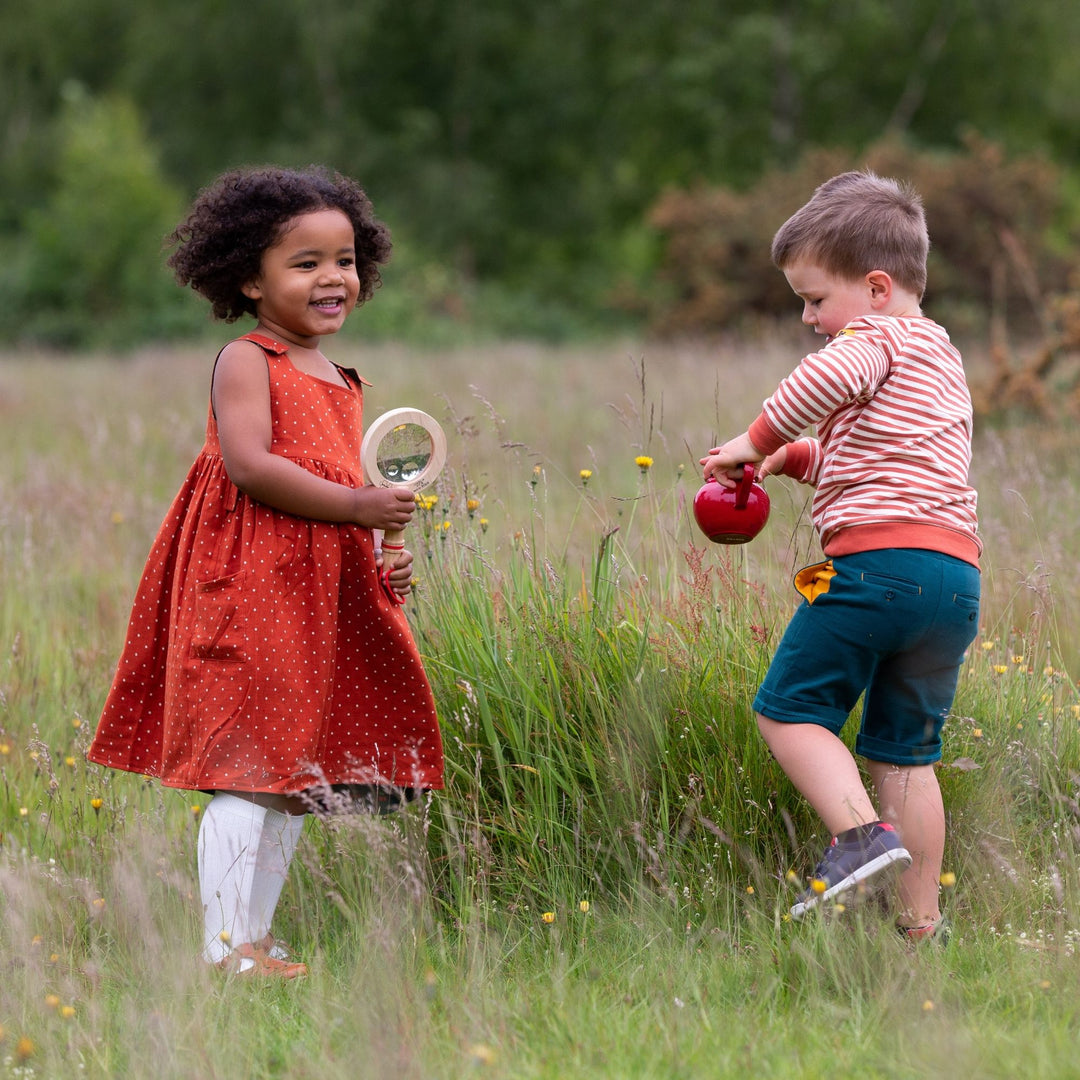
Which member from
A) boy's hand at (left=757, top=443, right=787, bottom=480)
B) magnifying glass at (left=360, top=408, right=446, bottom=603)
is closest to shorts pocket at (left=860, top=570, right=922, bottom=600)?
boy's hand at (left=757, top=443, right=787, bottom=480)

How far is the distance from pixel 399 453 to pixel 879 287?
104 centimetres

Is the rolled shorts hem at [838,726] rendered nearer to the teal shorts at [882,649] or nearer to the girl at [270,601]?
the teal shorts at [882,649]

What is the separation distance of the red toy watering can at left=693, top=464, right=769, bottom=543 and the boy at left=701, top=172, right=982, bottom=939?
0.11ft

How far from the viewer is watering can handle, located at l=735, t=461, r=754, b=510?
2625 mm

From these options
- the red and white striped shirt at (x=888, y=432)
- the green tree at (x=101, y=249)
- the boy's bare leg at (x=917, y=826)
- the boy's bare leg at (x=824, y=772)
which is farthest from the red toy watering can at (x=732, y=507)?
the green tree at (x=101, y=249)

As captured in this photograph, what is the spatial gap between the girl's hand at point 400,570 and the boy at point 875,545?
0.68 meters

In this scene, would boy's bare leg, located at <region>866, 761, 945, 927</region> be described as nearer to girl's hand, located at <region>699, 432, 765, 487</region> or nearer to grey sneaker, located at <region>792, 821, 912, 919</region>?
grey sneaker, located at <region>792, 821, 912, 919</region>

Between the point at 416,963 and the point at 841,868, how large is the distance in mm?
828

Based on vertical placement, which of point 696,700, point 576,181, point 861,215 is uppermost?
point 576,181

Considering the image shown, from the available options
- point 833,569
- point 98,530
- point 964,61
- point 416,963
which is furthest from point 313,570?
point 964,61

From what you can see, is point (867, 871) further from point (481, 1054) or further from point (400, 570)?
point (400, 570)

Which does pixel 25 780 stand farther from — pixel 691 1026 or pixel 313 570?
pixel 691 1026

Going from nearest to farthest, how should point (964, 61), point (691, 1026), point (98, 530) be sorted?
point (691, 1026) → point (98, 530) → point (964, 61)

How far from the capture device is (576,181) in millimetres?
28391
